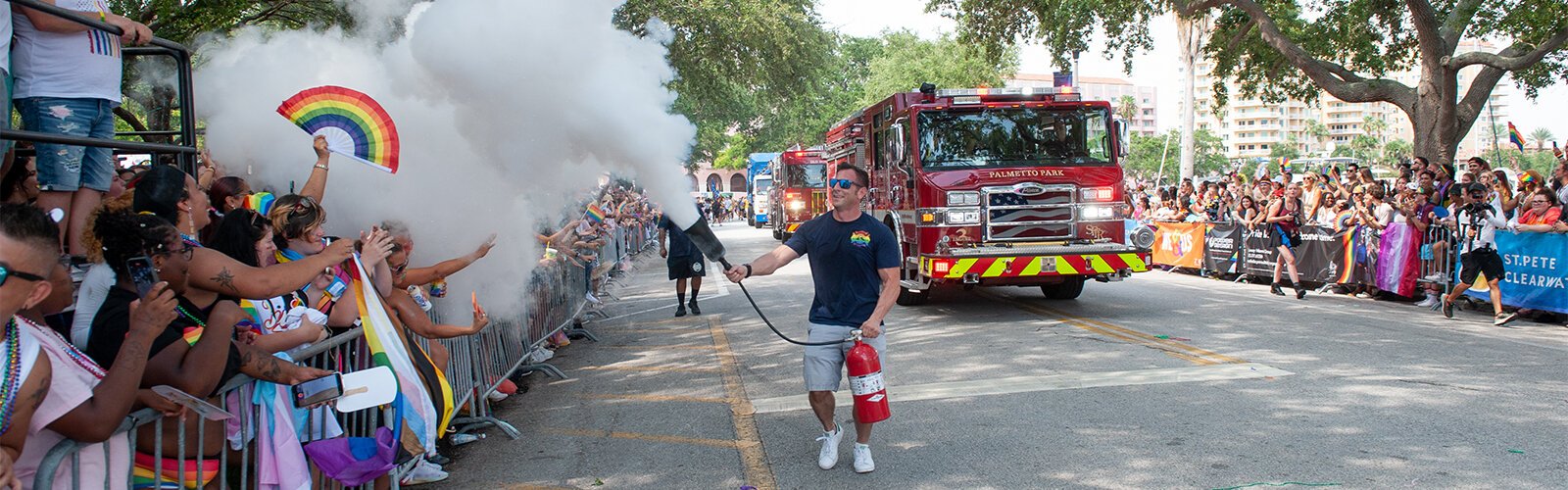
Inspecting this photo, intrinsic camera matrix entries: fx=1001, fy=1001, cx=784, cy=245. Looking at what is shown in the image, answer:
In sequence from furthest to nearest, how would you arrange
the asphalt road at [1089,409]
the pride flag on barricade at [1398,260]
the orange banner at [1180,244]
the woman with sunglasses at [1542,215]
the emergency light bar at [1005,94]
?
the orange banner at [1180,244] < the pride flag on barricade at [1398,260] < the emergency light bar at [1005,94] < the woman with sunglasses at [1542,215] < the asphalt road at [1089,409]

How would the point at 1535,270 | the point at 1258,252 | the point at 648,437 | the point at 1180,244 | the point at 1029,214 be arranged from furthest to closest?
the point at 1180,244 → the point at 1258,252 → the point at 1029,214 → the point at 1535,270 → the point at 648,437

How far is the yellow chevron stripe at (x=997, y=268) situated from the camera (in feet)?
33.8

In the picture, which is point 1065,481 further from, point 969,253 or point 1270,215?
point 1270,215

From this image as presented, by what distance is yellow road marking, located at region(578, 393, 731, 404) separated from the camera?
22.1ft

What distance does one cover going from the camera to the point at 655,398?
22.7 feet

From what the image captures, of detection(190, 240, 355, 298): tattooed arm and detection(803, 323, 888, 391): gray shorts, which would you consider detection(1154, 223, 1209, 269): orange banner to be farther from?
detection(190, 240, 355, 298): tattooed arm

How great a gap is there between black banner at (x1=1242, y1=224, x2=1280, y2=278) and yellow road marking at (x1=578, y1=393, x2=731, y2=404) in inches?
405

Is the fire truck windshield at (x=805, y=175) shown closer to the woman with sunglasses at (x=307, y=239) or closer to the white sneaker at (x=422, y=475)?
the white sneaker at (x=422, y=475)

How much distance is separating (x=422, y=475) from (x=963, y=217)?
6.77 m

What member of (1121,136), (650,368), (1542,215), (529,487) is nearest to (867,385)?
(529,487)

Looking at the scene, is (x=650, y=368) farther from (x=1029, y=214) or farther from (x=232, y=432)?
(x=232, y=432)

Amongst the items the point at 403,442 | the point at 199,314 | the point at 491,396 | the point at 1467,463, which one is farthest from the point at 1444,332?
A: the point at 199,314

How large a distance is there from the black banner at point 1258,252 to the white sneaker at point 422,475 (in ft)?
40.6

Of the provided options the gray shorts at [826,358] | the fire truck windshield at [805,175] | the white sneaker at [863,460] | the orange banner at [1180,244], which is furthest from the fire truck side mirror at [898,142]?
the fire truck windshield at [805,175]
